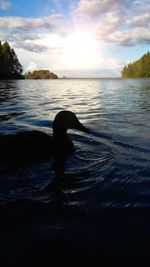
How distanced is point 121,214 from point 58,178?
1.64 m

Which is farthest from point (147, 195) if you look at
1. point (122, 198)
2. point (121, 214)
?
point (121, 214)

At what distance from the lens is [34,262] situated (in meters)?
2.85

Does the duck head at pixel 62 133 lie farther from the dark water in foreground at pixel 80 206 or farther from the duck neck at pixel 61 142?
the dark water in foreground at pixel 80 206

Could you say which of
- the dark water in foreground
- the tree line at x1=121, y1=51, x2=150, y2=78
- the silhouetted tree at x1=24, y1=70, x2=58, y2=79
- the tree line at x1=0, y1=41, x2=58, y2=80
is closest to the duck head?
the dark water in foreground

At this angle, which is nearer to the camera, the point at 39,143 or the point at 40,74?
the point at 39,143

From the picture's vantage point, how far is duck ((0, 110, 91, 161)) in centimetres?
604

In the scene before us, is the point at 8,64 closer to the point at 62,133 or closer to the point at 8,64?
the point at 8,64

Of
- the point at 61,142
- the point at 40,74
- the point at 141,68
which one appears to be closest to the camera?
the point at 61,142

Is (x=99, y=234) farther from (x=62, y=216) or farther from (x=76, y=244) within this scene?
(x=62, y=216)

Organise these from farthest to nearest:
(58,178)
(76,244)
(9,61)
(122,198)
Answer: (9,61) → (58,178) → (122,198) → (76,244)

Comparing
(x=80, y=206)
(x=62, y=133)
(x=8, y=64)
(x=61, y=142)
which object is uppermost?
(x=8, y=64)

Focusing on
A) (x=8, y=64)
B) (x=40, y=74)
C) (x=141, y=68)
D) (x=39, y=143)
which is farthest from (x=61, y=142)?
(x=40, y=74)

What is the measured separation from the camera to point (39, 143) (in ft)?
20.8

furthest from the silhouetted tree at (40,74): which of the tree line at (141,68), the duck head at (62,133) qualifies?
the duck head at (62,133)
